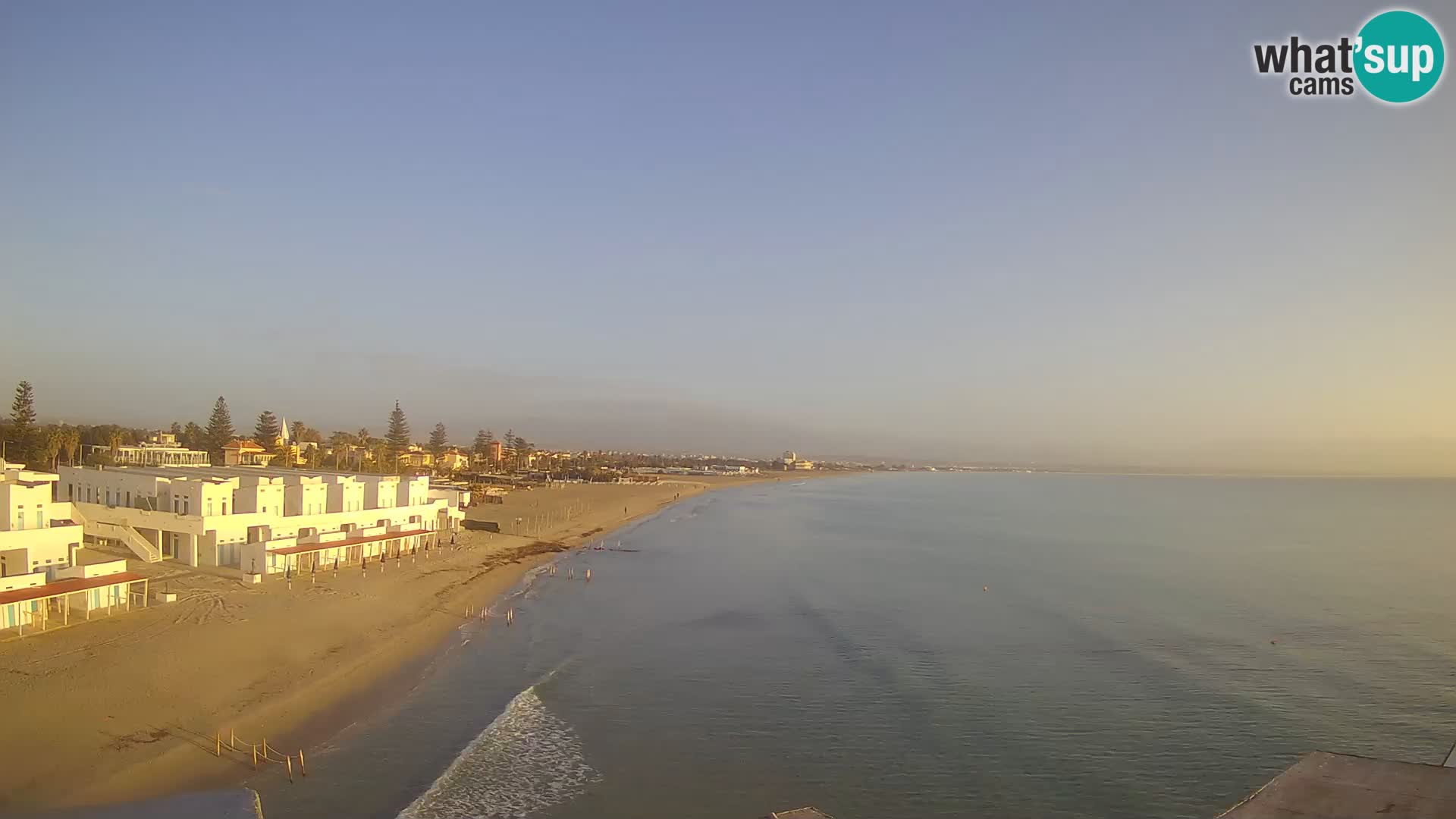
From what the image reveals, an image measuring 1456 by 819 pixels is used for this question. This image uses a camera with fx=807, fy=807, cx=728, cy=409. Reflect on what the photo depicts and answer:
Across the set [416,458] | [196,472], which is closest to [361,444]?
[416,458]

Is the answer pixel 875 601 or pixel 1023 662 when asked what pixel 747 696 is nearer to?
pixel 1023 662

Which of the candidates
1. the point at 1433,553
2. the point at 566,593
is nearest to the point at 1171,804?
the point at 566,593

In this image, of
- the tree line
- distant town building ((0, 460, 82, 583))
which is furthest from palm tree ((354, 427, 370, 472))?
distant town building ((0, 460, 82, 583))

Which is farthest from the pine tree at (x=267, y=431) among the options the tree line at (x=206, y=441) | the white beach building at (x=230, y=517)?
Result: the white beach building at (x=230, y=517)

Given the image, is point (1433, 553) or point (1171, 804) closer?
point (1171, 804)

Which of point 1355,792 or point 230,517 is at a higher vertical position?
point 230,517

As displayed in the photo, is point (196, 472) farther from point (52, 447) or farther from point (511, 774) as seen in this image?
point (511, 774)
